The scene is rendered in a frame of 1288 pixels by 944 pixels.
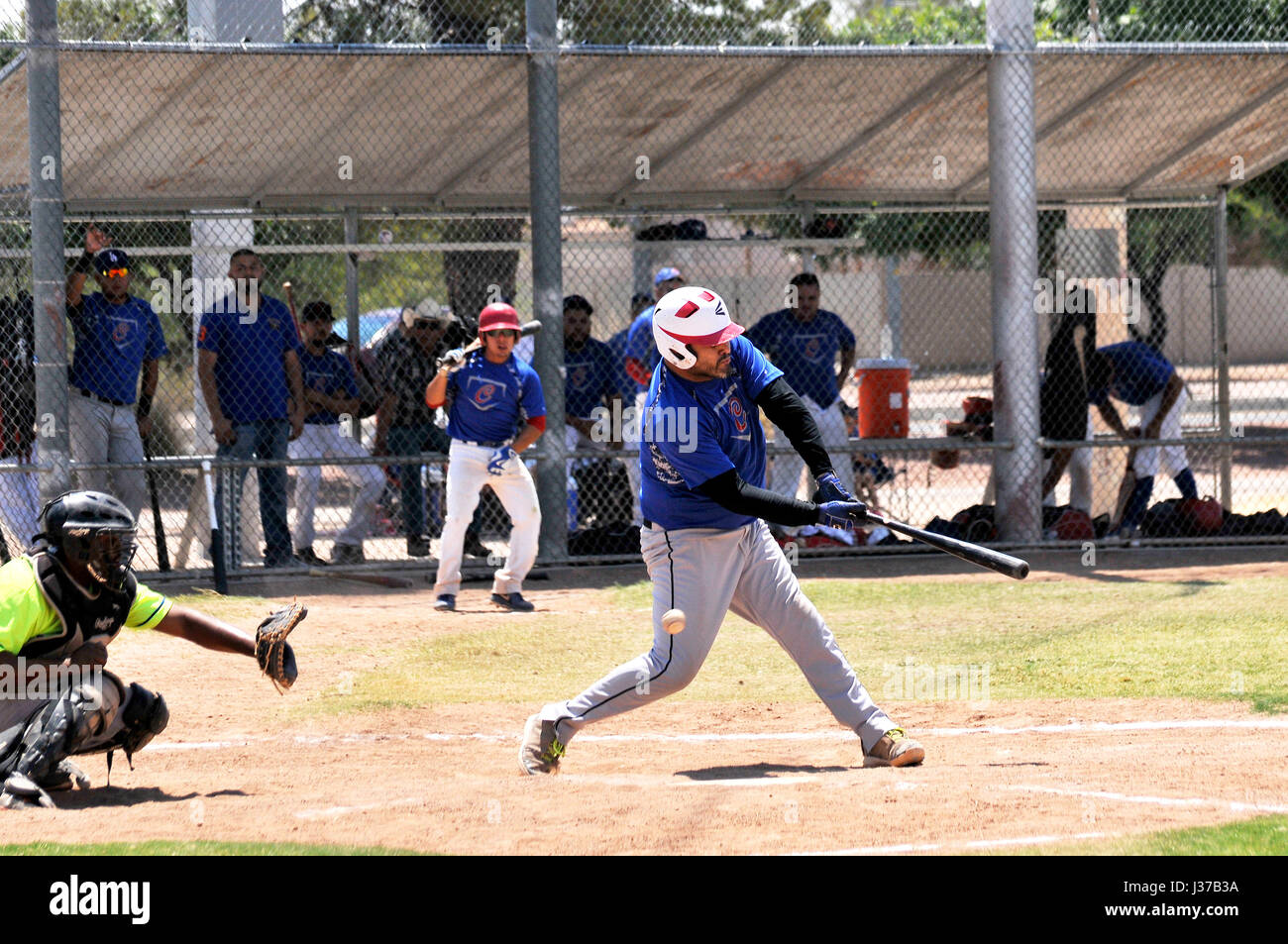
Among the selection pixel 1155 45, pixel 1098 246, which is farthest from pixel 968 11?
pixel 1155 45

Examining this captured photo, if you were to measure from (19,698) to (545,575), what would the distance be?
17.7ft

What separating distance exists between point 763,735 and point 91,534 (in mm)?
2864

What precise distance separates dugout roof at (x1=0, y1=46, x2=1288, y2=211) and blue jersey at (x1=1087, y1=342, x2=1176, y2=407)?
1.94 metres

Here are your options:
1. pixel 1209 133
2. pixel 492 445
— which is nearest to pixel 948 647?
pixel 492 445

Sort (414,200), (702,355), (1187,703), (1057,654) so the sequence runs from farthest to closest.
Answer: (414,200) < (1057,654) < (1187,703) < (702,355)

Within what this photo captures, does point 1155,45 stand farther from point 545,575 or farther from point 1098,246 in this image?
point 545,575

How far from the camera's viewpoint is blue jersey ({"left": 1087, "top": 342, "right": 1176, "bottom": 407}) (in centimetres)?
1138

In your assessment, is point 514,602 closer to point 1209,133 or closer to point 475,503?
point 475,503

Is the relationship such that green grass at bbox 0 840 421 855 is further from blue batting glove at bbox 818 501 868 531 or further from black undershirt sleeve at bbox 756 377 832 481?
black undershirt sleeve at bbox 756 377 832 481

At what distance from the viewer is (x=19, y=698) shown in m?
5.30

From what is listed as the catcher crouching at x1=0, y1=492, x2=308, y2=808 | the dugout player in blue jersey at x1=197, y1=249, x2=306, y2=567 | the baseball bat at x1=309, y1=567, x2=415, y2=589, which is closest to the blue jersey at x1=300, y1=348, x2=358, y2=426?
the dugout player in blue jersey at x1=197, y1=249, x2=306, y2=567

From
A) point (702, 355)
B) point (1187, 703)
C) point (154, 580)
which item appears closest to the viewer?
point (702, 355)

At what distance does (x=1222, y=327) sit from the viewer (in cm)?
1239

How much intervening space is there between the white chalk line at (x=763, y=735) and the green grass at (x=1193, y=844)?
1.84 metres
